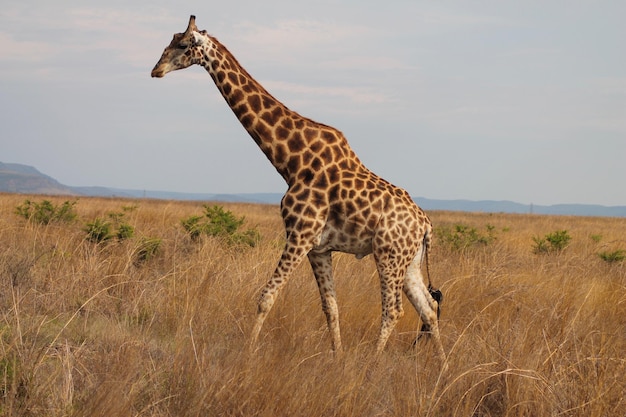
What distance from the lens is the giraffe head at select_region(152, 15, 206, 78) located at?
611 centimetres

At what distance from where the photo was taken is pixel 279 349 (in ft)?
19.2

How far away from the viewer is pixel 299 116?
21.0ft

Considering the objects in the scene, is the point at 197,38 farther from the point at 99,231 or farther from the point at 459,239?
the point at 459,239

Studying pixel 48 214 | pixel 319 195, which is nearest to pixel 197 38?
pixel 319 195

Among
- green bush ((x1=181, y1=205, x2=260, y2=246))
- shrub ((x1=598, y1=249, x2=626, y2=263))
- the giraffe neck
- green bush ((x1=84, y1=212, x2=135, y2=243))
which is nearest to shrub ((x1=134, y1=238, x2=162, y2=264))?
green bush ((x1=84, y1=212, x2=135, y2=243))

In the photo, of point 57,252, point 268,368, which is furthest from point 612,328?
point 57,252

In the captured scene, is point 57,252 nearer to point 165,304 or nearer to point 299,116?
point 165,304

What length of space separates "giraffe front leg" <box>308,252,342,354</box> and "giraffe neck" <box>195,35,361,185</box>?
27.2 inches

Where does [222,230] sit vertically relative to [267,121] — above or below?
below

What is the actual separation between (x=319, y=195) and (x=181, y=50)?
164cm

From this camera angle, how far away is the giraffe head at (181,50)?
6109mm

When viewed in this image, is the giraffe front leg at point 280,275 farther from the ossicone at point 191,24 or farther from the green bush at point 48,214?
the green bush at point 48,214

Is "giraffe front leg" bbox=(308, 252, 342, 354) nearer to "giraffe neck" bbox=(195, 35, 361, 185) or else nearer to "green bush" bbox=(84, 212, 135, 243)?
"giraffe neck" bbox=(195, 35, 361, 185)

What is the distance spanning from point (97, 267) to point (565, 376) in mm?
5465
